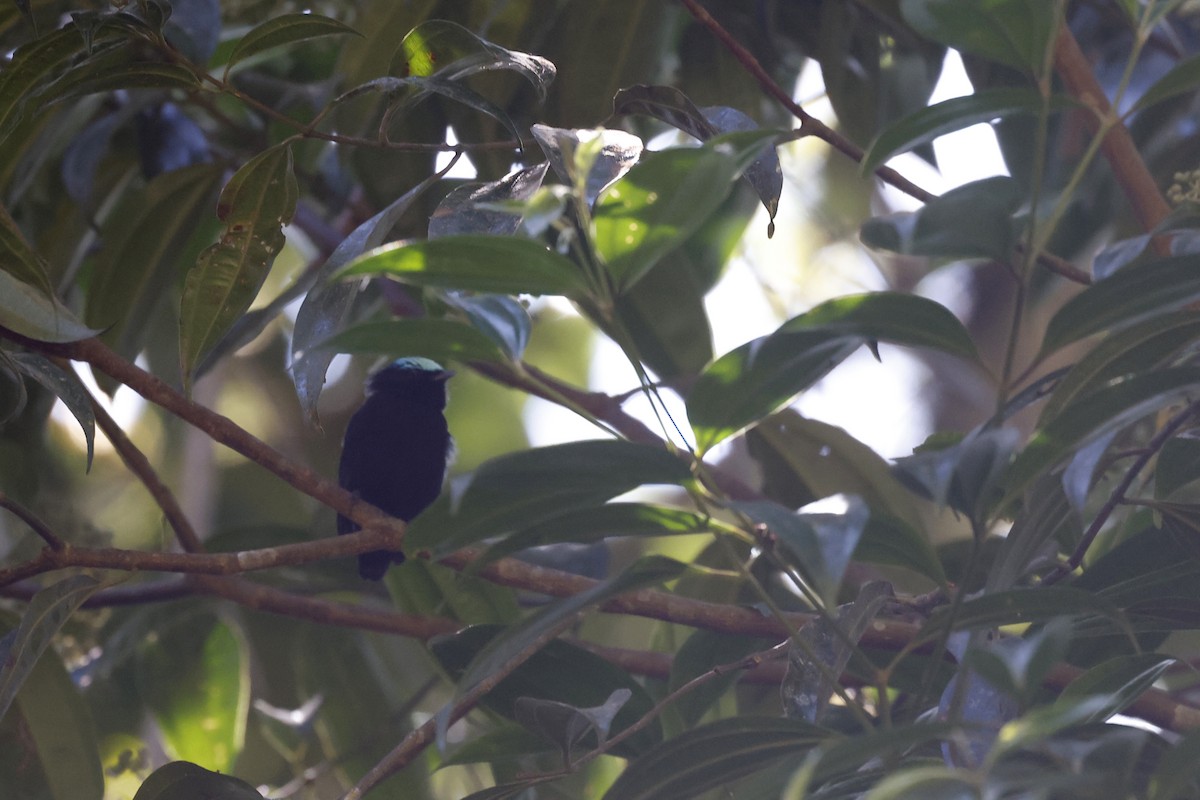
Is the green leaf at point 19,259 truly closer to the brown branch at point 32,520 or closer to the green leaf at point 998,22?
the brown branch at point 32,520

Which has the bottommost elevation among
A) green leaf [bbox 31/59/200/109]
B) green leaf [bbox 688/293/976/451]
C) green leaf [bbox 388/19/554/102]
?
green leaf [bbox 688/293/976/451]

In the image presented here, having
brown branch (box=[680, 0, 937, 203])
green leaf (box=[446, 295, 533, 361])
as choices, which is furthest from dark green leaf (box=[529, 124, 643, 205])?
brown branch (box=[680, 0, 937, 203])

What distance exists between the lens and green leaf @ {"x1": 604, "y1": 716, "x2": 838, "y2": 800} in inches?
50.6

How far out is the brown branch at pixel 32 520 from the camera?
167 cm

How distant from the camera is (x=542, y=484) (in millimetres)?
1140

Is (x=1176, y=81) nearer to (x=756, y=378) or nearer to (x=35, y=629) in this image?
(x=756, y=378)

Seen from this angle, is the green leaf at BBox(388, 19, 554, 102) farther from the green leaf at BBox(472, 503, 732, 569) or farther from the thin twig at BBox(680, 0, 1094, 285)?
the green leaf at BBox(472, 503, 732, 569)

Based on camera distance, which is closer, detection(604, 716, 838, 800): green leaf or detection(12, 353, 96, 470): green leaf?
detection(604, 716, 838, 800): green leaf

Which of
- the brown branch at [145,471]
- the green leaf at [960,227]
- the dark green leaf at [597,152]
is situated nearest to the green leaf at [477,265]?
the dark green leaf at [597,152]

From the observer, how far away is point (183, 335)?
1729mm

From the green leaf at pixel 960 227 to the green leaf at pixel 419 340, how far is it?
0.45 meters

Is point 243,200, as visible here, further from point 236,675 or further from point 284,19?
point 236,675

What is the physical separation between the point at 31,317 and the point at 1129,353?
1506 mm

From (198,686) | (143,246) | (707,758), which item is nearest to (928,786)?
(707,758)
